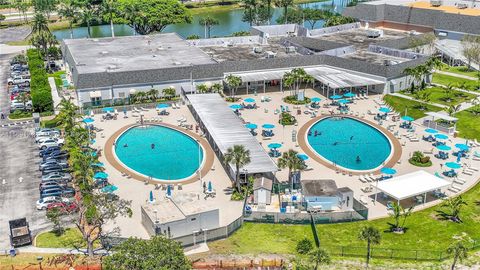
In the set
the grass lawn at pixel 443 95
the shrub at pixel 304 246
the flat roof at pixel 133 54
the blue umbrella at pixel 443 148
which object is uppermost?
the flat roof at pixel 133 54

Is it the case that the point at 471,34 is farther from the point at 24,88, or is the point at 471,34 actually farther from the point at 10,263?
the point at 10,263

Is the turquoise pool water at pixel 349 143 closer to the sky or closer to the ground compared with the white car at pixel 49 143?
closer to the ground

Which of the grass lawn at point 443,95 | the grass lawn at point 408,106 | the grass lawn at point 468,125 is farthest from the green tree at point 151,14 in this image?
the grass lawn at point 468,125

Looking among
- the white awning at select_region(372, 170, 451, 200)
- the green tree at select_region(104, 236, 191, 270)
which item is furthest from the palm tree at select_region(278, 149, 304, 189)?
the green tree at select_region(104, 236, 191, 270)

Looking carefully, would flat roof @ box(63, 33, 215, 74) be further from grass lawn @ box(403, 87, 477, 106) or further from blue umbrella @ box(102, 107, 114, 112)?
grass lawn @ box(403, 87, 477, 106)

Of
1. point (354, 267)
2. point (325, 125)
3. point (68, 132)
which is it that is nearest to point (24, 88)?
point (68, 132)

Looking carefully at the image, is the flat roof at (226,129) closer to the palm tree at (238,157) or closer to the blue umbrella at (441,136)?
A: the palm tree at (238,157)

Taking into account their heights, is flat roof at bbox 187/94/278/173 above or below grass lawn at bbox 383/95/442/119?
above
